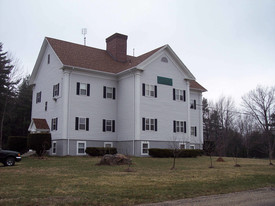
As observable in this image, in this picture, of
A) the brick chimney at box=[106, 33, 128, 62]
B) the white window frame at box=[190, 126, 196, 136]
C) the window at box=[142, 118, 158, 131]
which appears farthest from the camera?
the white window frame at box=[190, 126, 196, 136]

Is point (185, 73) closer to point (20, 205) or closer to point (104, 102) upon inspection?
point (104, 102)

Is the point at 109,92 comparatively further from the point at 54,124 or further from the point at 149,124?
the point at 54,124

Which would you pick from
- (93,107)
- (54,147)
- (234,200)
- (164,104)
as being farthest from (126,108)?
(234,200)

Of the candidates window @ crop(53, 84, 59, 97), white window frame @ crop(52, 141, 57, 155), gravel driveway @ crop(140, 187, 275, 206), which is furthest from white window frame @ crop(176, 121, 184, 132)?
gravel driveway @ crop(140, 187, 275, 206)

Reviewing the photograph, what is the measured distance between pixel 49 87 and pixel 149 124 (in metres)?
11.0

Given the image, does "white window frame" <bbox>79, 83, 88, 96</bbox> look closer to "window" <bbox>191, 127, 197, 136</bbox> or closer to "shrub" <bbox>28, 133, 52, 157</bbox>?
"shrub" <bbox>28, 133, 52, 157</bbox>

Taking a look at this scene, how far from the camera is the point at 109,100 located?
32.3 m

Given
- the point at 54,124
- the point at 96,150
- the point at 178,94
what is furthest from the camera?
the point at 178,94

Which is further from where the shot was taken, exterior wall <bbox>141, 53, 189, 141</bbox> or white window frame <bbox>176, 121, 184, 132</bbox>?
white window frame <bbox>176, 121, 184, 132</bbox>

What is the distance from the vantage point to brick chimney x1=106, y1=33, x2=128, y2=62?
118 ft

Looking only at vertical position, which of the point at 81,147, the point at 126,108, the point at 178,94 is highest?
the point at 178,94

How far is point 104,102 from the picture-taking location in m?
31.8

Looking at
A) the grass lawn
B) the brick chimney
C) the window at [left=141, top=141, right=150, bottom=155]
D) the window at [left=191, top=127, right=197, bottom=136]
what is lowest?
the grass lawn

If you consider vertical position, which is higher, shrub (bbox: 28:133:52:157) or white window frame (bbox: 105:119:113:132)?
A: white window frame (bbox: 105:119:113:132)
